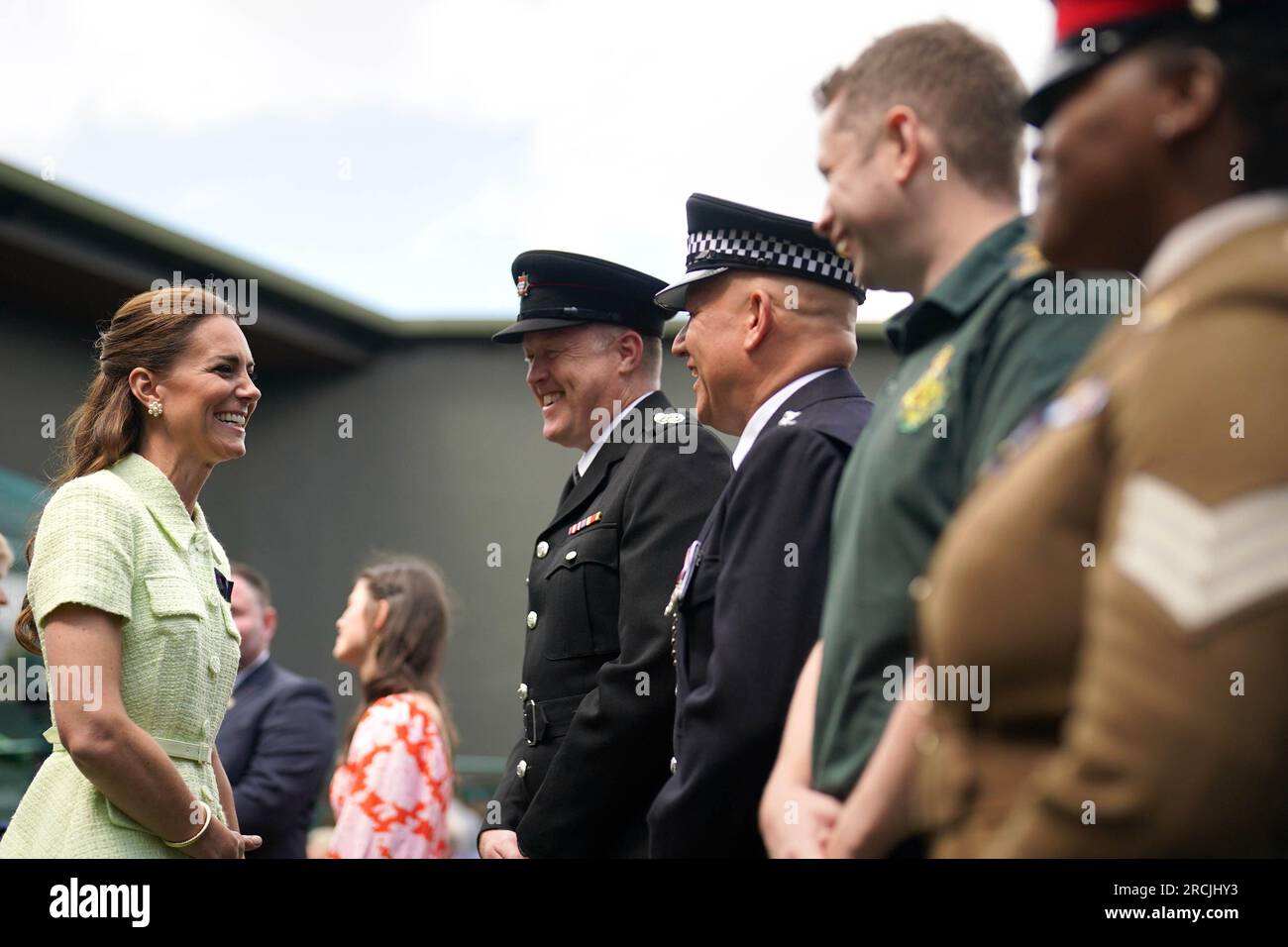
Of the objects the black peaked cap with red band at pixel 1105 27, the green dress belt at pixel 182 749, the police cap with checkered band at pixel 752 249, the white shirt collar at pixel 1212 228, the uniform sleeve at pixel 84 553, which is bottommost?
the green dress belt at pixel 182 749

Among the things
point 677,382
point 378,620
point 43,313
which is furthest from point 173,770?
point 677,382

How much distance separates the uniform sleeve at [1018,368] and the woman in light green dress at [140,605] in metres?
1.64

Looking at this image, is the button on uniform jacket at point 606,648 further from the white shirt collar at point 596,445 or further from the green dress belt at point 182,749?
the green dress belt at point 182,749

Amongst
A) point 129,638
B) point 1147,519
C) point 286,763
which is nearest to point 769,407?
point 129,638

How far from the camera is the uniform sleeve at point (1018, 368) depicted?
174cm

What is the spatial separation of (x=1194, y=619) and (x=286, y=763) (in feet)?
15.0

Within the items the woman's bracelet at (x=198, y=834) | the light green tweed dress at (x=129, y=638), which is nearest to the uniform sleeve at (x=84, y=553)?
the light green tweed dress at (x=129, y=638)

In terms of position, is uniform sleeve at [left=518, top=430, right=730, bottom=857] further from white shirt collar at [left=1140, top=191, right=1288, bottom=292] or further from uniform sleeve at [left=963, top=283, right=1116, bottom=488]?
white shirt collar at [left=1140, top=191, right=1288, bottom=292]

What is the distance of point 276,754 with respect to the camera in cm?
519

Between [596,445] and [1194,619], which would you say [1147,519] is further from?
[596,445]

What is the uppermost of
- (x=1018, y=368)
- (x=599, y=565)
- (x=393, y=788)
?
(x=1018, y=368)

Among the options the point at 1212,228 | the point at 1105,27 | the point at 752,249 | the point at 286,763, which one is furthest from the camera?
the point at 286,763

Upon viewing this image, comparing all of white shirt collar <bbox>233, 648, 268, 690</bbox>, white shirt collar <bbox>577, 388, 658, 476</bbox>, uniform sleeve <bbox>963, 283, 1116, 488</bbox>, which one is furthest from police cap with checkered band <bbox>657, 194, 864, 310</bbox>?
white shirt collar <bbox>233, 648, 268, 690</bbox>
